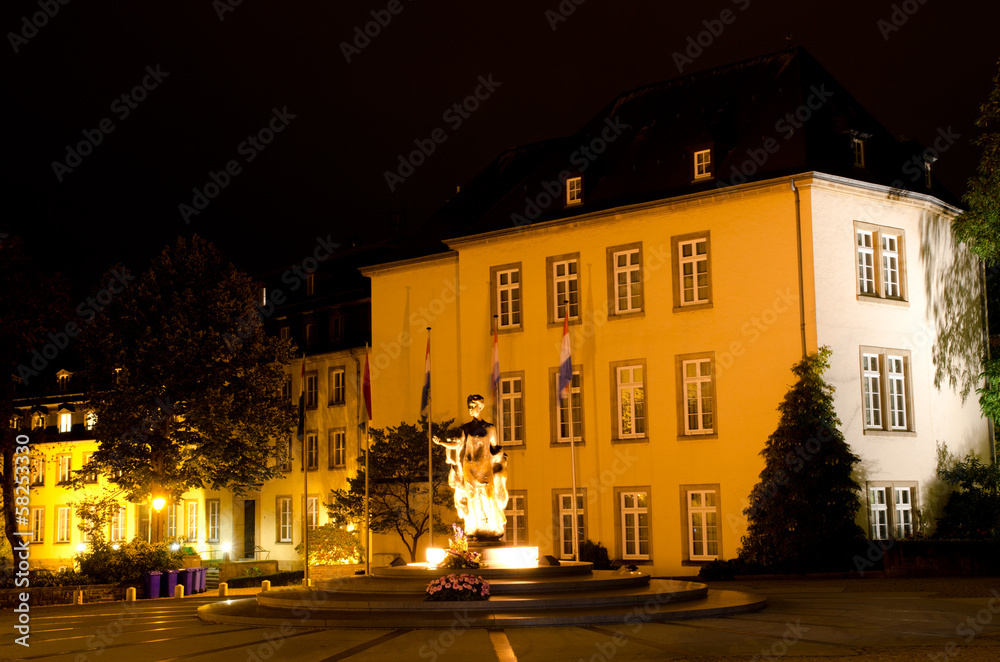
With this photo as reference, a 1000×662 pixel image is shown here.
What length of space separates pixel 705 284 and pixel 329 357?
63.0 feet

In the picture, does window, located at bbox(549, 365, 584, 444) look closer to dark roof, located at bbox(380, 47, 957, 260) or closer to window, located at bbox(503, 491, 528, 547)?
window, located at bbox(503, 491, 528, 547)

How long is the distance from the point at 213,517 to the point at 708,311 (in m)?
27.7

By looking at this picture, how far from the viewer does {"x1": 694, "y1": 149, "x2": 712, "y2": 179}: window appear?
34469mm

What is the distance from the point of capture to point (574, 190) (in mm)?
37281

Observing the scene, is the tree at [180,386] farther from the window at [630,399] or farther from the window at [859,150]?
the window at [859,150]

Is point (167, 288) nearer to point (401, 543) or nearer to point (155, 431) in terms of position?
point (155, 431)

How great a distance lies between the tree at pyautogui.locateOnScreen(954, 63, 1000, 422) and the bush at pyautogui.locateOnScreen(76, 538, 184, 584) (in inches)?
952

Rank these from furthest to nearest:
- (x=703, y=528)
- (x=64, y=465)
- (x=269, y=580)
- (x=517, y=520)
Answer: (x=64, y=465) < (x=269, y=580) < (x=517, y=520) < (x=703, y=528)

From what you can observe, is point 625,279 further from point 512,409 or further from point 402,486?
point 402,486

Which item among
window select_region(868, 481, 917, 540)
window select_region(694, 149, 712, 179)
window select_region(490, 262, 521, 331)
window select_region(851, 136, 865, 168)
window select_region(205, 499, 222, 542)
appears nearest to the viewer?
window select_region(868, 481, 917, 540)

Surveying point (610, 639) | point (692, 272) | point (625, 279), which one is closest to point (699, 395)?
point (692, 272)


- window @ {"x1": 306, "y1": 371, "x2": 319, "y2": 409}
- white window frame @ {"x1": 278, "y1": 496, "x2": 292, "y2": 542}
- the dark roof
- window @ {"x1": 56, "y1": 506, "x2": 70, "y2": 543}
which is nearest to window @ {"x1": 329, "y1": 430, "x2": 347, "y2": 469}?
window @ {"x1": 306, "y1": 371, "x2": 319, "y2": 409}

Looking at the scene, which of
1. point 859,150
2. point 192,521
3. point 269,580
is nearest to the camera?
point 859,150

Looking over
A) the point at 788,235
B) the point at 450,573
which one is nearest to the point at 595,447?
the point at 788,235
